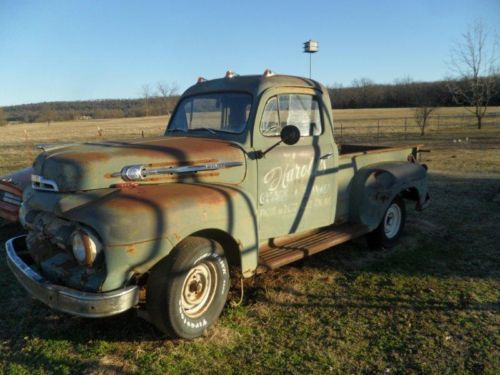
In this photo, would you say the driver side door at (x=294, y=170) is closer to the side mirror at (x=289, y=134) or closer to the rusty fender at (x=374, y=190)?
the side mirror at (x=289, y=134)

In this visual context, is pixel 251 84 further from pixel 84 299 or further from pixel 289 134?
pixel 84 299

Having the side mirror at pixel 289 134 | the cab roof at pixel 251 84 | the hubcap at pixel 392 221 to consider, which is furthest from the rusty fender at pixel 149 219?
the hubcap at pixel 392 221

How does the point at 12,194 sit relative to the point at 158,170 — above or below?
below

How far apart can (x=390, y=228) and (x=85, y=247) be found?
4382mm

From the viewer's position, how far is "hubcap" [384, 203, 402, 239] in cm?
594

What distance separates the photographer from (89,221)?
3023mm

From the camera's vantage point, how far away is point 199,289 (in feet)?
11.8

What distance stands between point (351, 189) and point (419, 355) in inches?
96.0

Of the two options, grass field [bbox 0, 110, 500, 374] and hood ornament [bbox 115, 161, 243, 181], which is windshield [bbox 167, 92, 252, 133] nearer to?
hood ornament [bbox 115, 161, 243, 181]

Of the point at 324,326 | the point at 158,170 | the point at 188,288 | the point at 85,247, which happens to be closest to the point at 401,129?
the point at 324,326

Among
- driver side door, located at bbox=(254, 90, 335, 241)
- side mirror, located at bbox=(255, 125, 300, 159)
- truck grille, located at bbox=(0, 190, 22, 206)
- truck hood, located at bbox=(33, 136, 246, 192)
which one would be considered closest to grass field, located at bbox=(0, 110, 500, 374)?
driver side door, located at bbox=(254, 90, 335, 241)

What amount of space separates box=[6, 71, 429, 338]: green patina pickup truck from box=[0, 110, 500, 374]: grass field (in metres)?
0.37

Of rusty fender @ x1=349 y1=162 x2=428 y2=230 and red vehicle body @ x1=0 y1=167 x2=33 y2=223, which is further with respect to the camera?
red vehicle body @ x1=0 y1=167 x2=33 y2=223

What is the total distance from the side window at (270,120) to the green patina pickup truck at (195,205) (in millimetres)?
16
